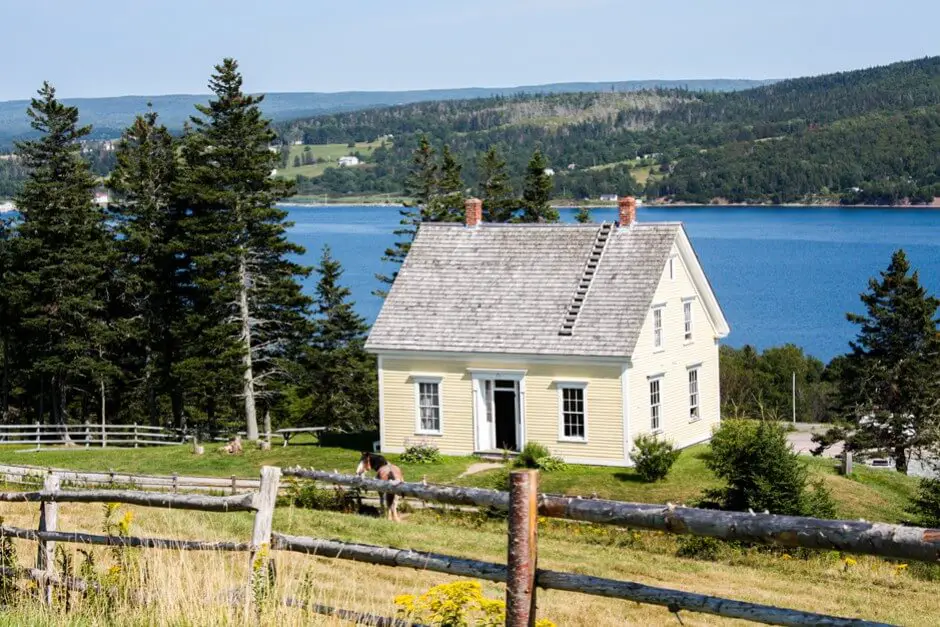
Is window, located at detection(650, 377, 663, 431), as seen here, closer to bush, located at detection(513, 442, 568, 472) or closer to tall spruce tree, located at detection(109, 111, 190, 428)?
bush, located at detection(513, 442, 568, 472)

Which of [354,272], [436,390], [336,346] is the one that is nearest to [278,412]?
[336,346]

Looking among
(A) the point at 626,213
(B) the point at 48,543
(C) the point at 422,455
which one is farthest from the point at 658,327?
(B) the point at 48,543

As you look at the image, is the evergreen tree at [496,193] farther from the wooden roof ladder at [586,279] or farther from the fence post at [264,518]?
the fence post at [264,518]

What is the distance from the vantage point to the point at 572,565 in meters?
15.3

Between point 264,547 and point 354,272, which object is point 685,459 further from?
point 354,272

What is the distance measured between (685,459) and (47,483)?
23991mm

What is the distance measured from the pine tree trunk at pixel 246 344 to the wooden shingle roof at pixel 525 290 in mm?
13143

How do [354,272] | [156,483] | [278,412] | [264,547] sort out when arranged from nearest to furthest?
[264,547] < [156,483] < [278,412] < [354,272]

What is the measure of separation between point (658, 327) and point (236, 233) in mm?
19613

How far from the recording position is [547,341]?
32.6 metres

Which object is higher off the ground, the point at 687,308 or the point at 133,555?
the point at 687,308

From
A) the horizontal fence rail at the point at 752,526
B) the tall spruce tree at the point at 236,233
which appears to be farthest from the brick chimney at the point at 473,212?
the horizontal fence rail at the point at 752,526

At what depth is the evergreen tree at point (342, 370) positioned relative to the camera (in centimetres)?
5762

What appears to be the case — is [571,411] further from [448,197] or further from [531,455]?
[448,197]
